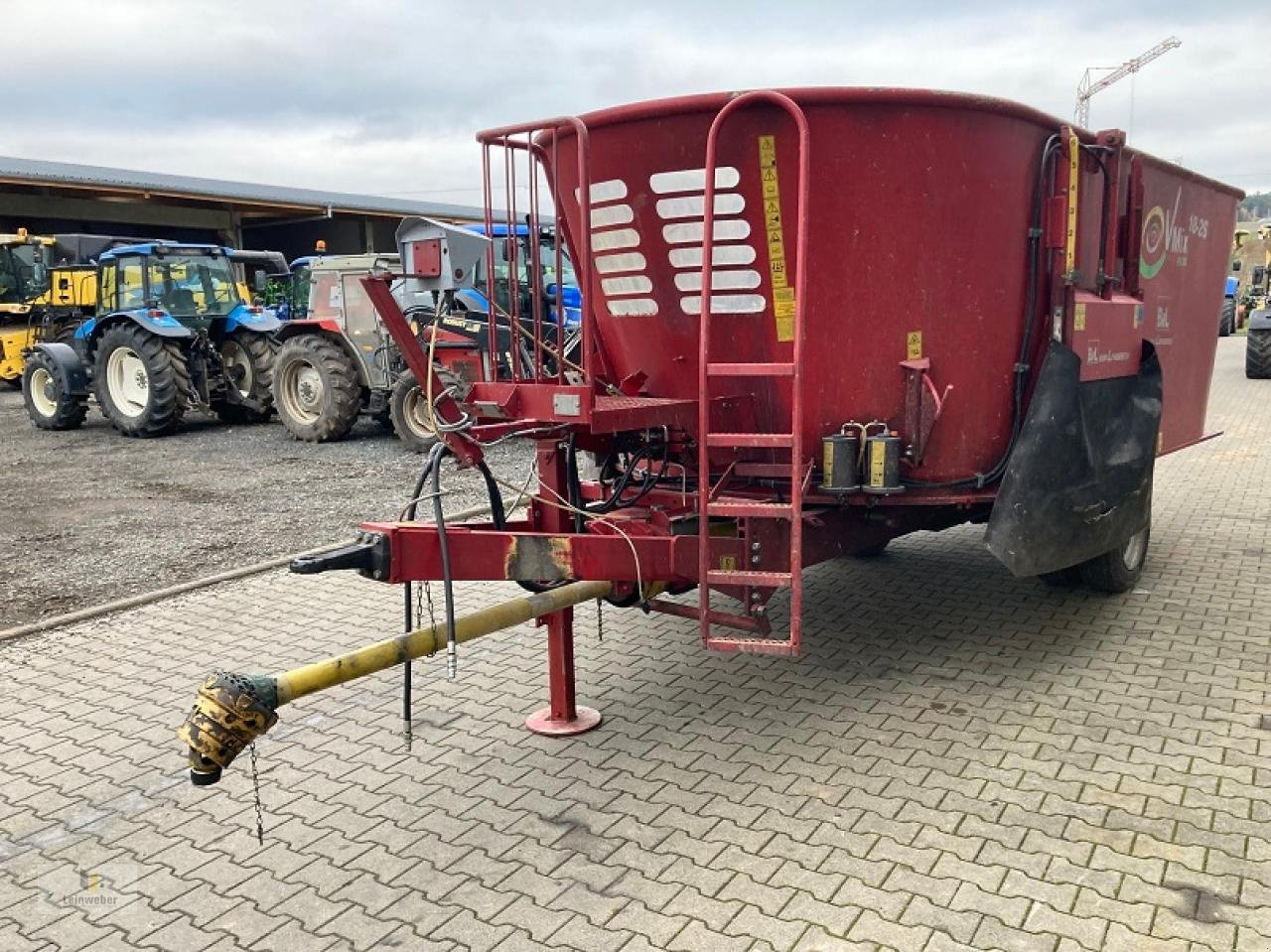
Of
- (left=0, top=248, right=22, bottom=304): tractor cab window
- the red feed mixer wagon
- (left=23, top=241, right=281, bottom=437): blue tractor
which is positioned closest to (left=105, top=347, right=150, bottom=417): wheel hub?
(left=23, top=241, right=281, bottom=437): blue tractor

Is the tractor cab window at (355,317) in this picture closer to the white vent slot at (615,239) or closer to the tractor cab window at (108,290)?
the tractor cab window at (108,290)

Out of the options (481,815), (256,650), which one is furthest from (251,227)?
(481,815)

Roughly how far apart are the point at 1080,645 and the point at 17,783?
437 cm

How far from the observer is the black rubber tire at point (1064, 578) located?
5.25 m

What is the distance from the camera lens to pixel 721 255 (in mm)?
3576

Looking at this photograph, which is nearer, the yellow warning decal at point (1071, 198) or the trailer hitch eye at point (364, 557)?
the trailer hitch eye at point (364, 557)

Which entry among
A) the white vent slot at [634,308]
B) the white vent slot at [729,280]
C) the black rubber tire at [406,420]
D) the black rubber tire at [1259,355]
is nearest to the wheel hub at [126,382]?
the black rubber tire at [406,420]

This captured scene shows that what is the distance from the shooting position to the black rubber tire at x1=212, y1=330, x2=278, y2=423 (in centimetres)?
1246

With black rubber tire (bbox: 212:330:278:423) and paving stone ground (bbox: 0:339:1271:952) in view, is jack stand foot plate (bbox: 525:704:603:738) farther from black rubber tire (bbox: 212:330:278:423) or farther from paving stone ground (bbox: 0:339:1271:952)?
black rubber tire (bbox: 212:330:278:423)

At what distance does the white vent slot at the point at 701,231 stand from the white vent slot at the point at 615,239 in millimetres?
150

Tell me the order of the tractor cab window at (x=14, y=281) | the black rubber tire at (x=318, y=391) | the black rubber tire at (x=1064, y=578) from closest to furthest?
1. the black rubber tire at (x=1064, y=578)
2. the black rubber tire at (x=318, y=391)
3. the tractor cab window at (x=14, y=281)

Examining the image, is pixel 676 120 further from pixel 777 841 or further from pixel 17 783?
pixel 17 783

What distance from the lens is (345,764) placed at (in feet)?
12.0

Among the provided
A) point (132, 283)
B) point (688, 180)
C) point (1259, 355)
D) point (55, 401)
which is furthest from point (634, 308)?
point (1259, 355)
